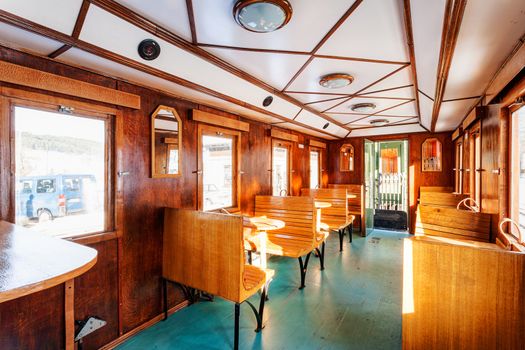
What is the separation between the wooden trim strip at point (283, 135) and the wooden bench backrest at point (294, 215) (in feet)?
4.01

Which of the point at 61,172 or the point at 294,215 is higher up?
the point at 61,172

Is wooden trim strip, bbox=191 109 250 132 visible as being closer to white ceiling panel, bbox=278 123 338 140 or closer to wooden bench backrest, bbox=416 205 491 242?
white ceiling panel, bbox=278 123 338 140

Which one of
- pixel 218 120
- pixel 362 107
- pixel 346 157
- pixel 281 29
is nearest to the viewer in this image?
pixel 281 29

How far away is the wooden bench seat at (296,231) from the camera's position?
3.05 meters

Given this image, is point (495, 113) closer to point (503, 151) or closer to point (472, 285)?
point (503, 151)

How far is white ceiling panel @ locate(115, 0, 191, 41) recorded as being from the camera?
1540 mm

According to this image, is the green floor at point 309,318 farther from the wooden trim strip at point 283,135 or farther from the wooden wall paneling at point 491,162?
the wooden trim strip at point 283,135

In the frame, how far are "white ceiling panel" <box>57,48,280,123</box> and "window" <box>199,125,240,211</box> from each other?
33 cm

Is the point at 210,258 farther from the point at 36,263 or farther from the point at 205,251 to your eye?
the point at 36,263

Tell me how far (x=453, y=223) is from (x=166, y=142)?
2.88 meters

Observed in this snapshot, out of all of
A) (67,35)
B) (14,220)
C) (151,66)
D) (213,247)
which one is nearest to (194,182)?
(213,247)

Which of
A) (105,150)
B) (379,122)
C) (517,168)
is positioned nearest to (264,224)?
(105,150)

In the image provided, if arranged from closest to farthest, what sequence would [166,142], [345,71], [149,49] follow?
[149,49] → [345,71] → [166,142]

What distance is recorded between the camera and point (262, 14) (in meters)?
1.54
